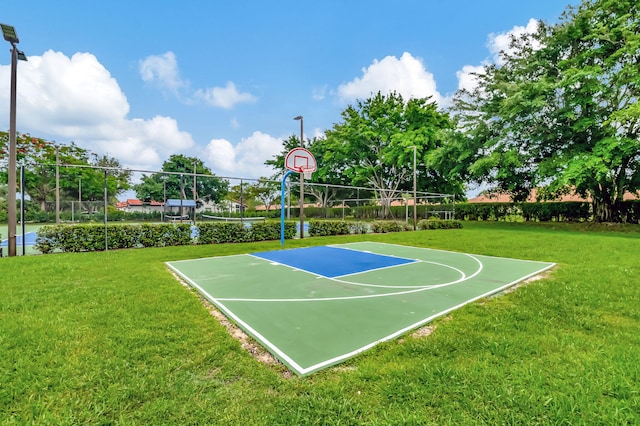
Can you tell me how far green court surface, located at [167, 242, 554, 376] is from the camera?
2531 millimetres

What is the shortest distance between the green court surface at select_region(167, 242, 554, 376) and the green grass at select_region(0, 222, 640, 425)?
→ 234mm

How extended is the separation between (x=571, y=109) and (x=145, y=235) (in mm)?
17206

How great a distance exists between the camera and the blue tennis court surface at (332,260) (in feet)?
17.5

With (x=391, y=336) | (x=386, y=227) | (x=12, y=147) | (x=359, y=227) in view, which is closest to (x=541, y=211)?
(x=386, y=227)

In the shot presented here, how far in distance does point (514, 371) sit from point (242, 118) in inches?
684

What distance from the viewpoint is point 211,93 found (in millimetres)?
15383

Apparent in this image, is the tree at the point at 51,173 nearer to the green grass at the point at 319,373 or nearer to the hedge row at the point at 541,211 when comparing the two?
the green grass at the point at 319,373

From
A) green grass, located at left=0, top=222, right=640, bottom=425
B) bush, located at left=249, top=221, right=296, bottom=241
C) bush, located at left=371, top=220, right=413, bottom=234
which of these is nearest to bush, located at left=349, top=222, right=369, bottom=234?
bush, located at left=371, top=220, right=413, bottom=234

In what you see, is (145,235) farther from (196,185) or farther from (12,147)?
(196,185)

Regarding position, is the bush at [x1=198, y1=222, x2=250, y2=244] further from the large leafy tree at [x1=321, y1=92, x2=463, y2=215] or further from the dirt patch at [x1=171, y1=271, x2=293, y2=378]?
the large leafy tree at [x1=321, y1=92, x2=463, y2=215]

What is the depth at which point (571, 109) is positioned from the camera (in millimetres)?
13156

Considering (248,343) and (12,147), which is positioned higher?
(12,147)

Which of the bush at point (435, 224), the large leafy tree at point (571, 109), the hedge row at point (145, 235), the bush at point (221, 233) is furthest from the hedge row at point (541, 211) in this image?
the bush at point (221, 233)

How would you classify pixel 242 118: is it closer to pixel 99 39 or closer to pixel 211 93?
pixel 211 93
